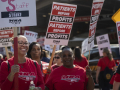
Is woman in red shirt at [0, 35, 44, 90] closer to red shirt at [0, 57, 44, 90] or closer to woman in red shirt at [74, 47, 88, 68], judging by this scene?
red shirt at [0, 57, 44, 90]

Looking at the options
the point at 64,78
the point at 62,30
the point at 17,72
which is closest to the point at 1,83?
the point at 17,72

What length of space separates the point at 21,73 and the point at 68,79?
723mm

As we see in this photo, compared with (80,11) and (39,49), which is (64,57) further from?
(80,11)

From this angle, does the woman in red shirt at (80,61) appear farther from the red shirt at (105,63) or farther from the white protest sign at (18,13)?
the white protest sign at (18,13)

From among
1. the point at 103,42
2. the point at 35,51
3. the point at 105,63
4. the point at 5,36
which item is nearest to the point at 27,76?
the point at 35,51

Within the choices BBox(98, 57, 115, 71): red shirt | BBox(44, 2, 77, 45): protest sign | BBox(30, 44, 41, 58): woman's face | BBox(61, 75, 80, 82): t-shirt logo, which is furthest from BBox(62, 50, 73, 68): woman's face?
BBox(98, 57, 115, 71): red shirt

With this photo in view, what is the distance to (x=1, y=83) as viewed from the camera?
3.38 meters

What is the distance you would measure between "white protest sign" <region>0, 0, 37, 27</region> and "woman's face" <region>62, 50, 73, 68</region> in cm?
68

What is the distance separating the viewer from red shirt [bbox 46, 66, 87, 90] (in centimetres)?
371

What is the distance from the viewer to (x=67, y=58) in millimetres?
3881

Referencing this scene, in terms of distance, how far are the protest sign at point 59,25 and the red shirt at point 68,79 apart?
2018 millimetres

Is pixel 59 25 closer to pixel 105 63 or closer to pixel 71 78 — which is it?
pixel 71 78

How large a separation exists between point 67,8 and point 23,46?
8.37ft

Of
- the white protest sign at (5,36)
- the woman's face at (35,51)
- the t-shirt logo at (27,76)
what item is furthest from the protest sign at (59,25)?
the t-shirt logo at (27,76)
